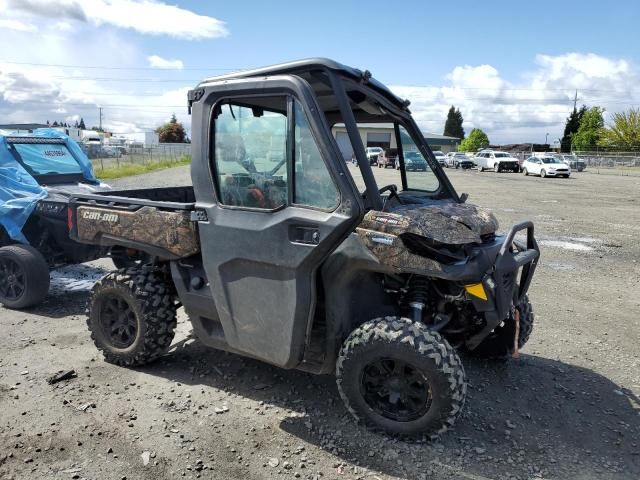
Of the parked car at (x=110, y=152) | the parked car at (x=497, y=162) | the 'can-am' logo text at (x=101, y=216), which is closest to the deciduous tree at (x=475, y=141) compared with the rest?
the parked car at (x=497, y=162)

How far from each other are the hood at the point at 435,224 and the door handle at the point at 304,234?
0.28 meters

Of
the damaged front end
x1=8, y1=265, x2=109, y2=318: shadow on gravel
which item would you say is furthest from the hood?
x1=8, y1=265, x2=109, y2=318: shadow on gravel

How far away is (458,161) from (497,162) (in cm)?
573

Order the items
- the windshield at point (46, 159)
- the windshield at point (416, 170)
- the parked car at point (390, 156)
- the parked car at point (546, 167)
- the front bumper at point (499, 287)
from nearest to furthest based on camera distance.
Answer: the front bumper at point (499, 287) → the windshield at point (416, 170) → the parked car at point (390, 156) → the windshield at point (46, 159) → the parked car at point (546, 167)

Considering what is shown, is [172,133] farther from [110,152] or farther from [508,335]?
[508,335]


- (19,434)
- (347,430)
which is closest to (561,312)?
(347,430)

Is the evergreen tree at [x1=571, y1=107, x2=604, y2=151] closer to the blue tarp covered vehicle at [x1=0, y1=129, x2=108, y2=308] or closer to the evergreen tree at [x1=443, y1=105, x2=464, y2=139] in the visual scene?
the evergreen tree at [x1=443, y1=105, x2=464, y2=139]

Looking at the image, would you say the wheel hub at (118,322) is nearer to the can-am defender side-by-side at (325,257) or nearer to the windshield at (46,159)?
the can-am defender side-by-side at (325,257)

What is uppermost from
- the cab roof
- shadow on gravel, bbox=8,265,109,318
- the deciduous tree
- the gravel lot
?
the deciduous tree

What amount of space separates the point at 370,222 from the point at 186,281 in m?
1.58

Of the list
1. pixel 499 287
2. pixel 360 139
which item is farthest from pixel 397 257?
pixel 360 139

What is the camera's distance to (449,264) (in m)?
3.27

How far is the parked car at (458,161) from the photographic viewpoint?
4794cm

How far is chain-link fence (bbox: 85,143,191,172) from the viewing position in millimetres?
36781
